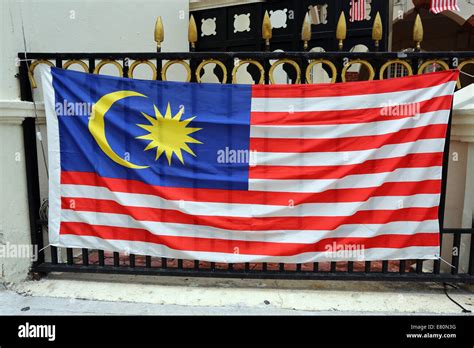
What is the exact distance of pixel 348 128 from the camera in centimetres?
291

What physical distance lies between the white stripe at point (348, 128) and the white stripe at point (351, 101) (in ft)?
0.46

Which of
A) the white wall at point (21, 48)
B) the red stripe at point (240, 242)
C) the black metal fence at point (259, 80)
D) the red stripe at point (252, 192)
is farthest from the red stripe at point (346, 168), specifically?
the white wall at point (21, 48)

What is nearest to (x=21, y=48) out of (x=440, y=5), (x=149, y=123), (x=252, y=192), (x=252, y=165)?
(x=149, y=123)

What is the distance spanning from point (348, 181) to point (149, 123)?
1.80 m

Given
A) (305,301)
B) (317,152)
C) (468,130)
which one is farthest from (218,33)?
(305,301)

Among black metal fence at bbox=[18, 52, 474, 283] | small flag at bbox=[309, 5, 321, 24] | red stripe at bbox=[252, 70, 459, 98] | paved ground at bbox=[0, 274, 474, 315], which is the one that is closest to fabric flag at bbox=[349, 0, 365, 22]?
small flag at bbox=[309, 5, 321, 24]

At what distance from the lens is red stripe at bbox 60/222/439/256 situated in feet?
9.78

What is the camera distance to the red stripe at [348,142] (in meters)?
2.86

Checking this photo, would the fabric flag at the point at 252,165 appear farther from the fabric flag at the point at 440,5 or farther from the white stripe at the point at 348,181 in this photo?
the fabric flag at the point at 440,5

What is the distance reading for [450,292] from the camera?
307cm

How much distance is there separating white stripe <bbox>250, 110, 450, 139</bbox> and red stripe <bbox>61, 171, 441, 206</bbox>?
469mm

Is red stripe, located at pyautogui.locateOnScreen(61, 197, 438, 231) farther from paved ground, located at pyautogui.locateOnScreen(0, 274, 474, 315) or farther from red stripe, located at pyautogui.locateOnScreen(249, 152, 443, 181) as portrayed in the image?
paved ground, located at pyautogui.locateOnScreen(0, 274, 474, 315)

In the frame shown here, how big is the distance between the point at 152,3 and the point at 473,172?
4.65 m

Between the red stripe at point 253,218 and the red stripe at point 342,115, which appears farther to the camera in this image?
the red stripe at point 253,218
